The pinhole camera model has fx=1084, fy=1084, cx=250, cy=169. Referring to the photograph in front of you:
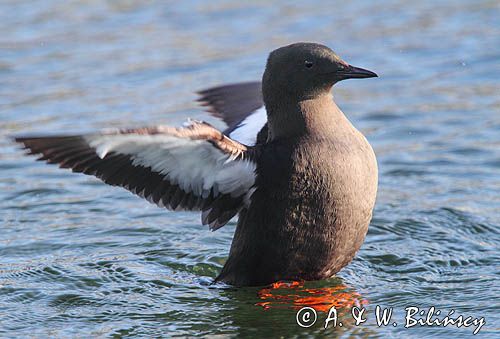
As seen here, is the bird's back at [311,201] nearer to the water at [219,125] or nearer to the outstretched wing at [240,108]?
the water at [219,125]

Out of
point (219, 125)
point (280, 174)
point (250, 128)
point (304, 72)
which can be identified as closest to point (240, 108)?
point (250, 128)

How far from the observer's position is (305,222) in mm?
6770

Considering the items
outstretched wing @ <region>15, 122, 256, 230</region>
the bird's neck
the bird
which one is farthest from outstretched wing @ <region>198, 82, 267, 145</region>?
outstretched wing @ <region>15, 122, 256, 230</region>

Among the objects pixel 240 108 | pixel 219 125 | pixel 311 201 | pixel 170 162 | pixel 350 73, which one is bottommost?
pixel 311 201

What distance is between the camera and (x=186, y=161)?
21.7ft

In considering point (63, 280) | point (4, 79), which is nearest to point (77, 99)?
point (4, 79)

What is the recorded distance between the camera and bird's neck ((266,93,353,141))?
691 cm

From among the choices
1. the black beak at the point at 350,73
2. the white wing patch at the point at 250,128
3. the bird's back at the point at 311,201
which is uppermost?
the black beak at the point at 350,73

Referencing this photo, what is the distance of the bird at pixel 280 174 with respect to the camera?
655cm

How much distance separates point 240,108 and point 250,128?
635mm

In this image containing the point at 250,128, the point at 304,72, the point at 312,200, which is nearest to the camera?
the point at 312,200

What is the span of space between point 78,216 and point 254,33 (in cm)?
548

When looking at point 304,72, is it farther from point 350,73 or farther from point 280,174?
point 280,174

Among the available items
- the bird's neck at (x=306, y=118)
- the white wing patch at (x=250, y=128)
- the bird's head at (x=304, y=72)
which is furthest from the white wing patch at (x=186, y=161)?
the white wing patch at (x=250, y=128)
